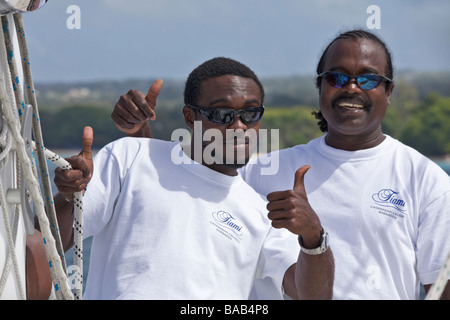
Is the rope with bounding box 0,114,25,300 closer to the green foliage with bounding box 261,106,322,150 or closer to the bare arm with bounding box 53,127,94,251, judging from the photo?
the bare arm with bounding box 53,127,94,251

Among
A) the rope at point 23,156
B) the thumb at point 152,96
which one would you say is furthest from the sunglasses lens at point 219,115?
the rope at point 23,156

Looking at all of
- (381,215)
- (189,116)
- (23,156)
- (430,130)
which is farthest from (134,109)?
(430,130)

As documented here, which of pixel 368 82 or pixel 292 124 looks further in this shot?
pixel 292 124

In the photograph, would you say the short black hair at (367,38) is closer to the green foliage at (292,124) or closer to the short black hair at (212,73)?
the short black hair at (212,73)

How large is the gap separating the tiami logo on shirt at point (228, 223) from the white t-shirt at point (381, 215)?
0.37 meters

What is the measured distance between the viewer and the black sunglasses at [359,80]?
308 centimetres

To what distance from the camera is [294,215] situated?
2.53 m

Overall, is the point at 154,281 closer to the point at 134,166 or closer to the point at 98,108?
the point at 134,166

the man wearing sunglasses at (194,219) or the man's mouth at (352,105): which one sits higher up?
the man's mouth at (352,105)

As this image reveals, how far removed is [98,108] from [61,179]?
57580 millimetres

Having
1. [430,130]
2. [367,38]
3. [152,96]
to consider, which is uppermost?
[367,38]

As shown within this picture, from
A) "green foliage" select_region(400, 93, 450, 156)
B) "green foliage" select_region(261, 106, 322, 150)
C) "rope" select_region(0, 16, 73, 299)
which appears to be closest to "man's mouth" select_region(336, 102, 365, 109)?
"rope" select_region(0, 16, 73, 299)

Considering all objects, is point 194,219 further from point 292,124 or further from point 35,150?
point 292,124

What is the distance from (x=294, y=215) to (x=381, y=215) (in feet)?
2.13
